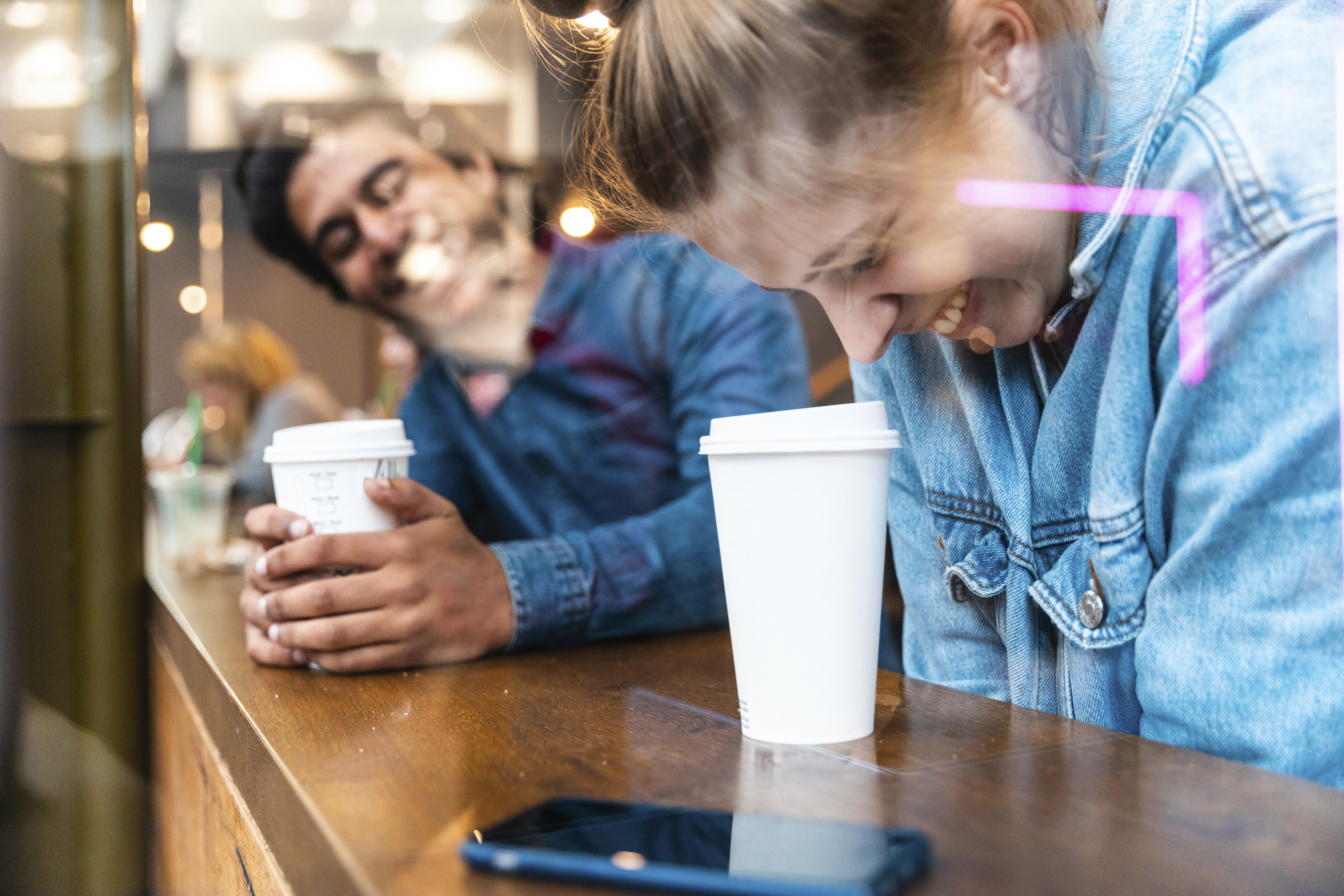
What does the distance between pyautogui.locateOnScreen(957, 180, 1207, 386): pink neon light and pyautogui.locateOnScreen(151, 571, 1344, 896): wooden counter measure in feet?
0.74

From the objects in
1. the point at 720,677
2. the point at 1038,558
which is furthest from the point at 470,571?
the point at 1038,558

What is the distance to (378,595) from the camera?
0.81 metres

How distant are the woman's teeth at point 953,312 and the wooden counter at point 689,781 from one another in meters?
0.25

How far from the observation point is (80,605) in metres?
1.53

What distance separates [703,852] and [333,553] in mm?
522

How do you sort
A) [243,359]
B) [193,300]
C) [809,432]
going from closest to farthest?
[809,432]
[193,300]
[243,359]

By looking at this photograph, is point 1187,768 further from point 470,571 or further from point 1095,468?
point 470,571

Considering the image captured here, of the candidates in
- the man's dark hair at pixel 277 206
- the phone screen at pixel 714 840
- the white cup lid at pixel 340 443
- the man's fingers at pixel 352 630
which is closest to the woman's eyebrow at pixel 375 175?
the man's dark hair at pixel 277 206

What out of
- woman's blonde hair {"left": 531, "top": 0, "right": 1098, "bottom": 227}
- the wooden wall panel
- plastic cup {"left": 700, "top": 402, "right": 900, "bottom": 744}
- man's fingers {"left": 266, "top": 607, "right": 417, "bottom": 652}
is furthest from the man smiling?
plastic cup {"left": 700, "top": 402, "right": 900, "bottom": 744}

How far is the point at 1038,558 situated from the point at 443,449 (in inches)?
35.5

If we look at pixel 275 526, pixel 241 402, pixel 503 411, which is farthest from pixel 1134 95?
pixel 241 402

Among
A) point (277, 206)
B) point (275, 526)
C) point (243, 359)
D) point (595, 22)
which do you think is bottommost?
point (275, 526)

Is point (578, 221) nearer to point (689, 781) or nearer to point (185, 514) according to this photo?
point (689, 781)

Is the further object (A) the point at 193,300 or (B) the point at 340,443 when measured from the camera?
(A) the point at 193,300
